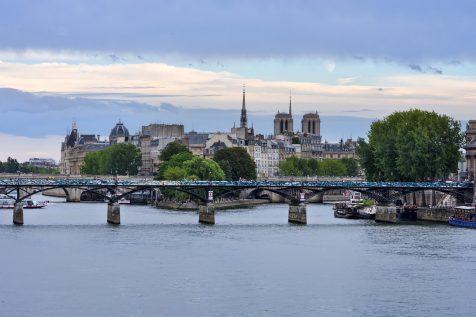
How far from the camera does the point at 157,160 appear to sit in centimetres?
18375

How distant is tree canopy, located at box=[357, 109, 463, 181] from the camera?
4250 inches

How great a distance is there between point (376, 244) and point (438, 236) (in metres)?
6.61

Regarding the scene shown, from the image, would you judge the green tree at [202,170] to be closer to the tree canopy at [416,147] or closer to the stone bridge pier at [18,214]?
the tree canopy at [416,147]

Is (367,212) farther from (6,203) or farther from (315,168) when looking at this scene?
(315,168)

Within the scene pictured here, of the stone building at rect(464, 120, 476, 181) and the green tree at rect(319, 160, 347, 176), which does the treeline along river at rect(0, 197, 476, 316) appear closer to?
the stone building at rect(464, 120, 476, 181)

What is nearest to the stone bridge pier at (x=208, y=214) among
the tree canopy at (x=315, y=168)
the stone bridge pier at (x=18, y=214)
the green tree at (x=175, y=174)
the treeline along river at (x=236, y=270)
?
the treeline along river at (x=236, y=270)

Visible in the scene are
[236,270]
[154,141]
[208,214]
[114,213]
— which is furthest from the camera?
[154,141]

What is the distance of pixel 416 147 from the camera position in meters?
107

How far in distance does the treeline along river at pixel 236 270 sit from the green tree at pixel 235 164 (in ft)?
183

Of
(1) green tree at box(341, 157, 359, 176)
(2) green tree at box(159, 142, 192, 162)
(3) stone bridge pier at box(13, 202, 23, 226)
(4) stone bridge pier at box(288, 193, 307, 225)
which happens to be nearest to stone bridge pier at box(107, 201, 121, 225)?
(3) stone bridge pier at box(13, 202, 23, 226)

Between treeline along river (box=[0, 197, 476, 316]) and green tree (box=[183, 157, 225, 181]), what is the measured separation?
38.9m

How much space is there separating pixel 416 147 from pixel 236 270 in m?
46.9

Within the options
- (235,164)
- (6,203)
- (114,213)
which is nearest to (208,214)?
(114,213)

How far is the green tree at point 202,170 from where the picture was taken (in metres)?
130
